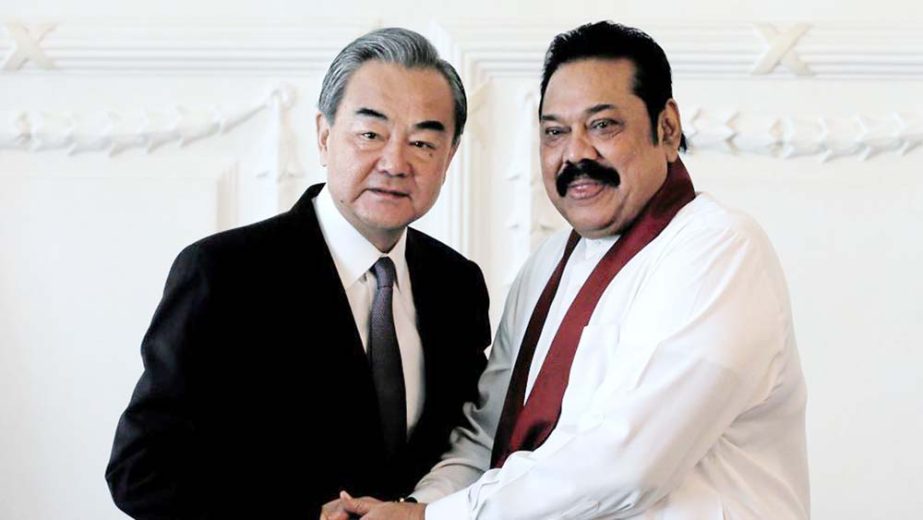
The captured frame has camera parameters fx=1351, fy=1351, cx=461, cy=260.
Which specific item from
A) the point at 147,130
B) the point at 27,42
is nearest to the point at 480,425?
the point at 147,130

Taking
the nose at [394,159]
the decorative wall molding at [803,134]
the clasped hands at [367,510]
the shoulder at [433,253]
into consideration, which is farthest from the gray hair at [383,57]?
the decorative wall molding at [803,134]

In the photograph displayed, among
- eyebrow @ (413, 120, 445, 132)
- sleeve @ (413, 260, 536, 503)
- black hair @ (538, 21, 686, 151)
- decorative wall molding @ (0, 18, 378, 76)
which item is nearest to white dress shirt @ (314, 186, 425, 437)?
sleeve @ (413, 260, 536, 503)

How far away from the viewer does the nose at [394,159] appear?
2.28 meters

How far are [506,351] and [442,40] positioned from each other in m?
1.14

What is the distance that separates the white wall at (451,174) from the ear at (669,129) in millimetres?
1051

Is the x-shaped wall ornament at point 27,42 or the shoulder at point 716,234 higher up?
the x-shaped wall ornament at point 27,42

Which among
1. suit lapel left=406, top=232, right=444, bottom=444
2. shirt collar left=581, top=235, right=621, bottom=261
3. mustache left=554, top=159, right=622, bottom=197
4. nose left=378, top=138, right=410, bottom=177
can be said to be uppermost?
nose left=378, top=138, right=410, bottom=177

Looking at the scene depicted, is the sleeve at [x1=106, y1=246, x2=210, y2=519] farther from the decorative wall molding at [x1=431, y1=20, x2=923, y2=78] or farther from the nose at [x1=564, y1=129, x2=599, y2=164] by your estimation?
the decorative wall molding at [x1=431, y1=20, x2=923, y2=78]

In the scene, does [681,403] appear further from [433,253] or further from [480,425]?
[433,253]

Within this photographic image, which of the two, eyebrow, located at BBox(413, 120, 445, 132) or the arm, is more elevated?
eyebrow, located at BBox(413, 120, 445, 132)

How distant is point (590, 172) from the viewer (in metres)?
2.29

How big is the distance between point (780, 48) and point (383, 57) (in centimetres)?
144

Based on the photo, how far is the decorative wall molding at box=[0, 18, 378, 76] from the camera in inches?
138

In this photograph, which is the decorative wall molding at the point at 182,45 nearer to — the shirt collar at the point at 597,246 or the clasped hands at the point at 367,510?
the shirt collar at the point at 597,246
